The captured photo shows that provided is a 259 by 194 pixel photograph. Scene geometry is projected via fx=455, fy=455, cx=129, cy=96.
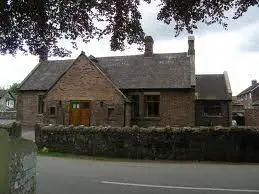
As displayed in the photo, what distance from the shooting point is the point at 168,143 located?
23594 mm

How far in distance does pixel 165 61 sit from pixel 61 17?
3205 centimetres

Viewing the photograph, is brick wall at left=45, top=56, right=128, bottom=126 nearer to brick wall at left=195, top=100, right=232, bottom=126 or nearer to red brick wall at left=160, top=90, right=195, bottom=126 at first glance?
red brick wall at left=160, top=90, right=195, bottom=126

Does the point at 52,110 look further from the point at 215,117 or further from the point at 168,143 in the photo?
the point at 168,143

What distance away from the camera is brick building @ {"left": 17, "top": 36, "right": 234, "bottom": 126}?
37.1 meters

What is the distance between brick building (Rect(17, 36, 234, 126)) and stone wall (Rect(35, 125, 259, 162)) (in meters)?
11.4

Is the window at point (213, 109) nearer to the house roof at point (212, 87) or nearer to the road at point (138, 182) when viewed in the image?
the house roof at point (212, 87)

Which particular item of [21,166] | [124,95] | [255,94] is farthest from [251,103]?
[21,166]

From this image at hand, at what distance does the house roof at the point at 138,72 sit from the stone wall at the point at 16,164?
32319 millimetres

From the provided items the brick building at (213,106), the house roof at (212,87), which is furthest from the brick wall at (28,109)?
the house roof at (212,87)

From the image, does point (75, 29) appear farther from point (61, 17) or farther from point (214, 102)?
point (214, 102)

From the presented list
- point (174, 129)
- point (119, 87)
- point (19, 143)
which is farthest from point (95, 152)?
point (19, 143)

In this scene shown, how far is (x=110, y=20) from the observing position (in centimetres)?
1030

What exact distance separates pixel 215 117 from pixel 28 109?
18361mm

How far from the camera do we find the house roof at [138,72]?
127 feet
